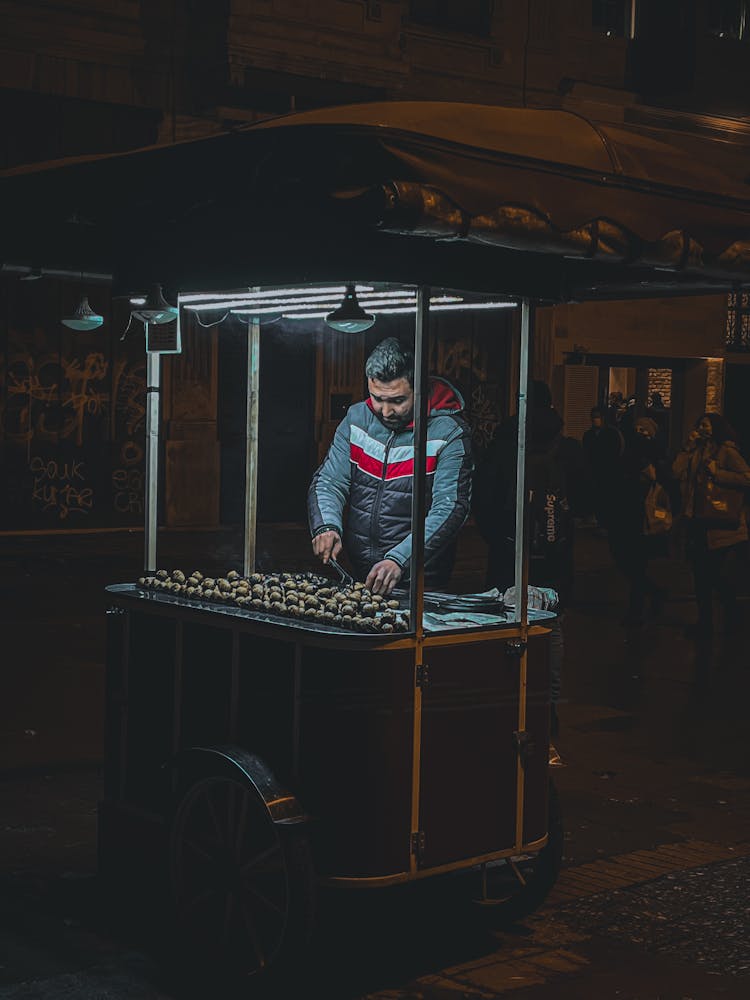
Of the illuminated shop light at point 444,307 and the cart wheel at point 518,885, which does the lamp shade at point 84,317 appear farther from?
the cart wheel at point 518,885

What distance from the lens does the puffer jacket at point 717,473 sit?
12852 mm

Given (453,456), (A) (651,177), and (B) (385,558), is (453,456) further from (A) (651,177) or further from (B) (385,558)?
(A) (651,177)

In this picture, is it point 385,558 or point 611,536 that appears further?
point 611,536

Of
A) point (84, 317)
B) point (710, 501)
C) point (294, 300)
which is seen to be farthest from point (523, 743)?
point (710, 501)

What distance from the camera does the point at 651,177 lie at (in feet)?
18.3

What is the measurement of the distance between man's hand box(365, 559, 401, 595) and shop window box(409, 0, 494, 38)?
61.5 ft

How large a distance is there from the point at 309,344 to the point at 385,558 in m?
16.5

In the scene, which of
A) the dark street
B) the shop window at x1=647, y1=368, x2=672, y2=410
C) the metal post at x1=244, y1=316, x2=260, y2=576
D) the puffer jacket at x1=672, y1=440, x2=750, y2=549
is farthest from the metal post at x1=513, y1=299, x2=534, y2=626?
the shop window at x1=647, y1=368, x2=672, y2=410

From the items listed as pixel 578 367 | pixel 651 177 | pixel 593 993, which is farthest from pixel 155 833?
pixel 578 367

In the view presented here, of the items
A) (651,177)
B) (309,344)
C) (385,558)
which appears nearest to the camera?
(651,177)

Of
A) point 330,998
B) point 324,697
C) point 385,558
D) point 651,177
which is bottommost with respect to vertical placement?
point 330,998

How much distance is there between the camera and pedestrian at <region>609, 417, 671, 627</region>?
13.5m

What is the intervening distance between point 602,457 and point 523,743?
13817 mm

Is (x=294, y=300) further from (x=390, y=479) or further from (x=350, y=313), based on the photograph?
(x=390, y=479)
